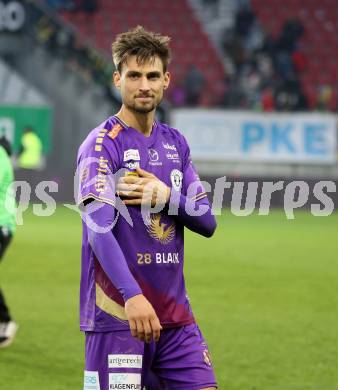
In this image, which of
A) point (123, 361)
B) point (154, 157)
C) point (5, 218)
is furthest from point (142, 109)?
point (5, 218)

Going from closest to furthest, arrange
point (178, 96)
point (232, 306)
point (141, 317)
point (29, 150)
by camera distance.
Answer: point (141, 317)
point (232, 306)
point (29, 150)
point (178, 96)

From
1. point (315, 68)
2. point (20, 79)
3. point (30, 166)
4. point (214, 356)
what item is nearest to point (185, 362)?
point (214, 356)

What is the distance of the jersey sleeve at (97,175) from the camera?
4.36m

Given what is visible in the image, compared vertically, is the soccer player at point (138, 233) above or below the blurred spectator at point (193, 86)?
below

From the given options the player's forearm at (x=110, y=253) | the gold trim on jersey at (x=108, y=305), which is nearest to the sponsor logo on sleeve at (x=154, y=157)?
the player's forearm at (x=110, y=253)

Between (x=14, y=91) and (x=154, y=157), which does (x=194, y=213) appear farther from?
(x=14, y=91)

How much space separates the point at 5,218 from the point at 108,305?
498cm

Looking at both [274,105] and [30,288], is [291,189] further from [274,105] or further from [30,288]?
[30,288]

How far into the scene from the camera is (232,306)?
1227 cm

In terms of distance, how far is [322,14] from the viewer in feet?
121

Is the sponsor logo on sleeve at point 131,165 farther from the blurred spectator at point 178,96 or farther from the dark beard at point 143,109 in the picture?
the blurred spectator at point 178,96

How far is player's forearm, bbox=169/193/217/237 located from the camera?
454cm

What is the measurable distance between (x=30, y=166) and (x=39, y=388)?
69.3 feet

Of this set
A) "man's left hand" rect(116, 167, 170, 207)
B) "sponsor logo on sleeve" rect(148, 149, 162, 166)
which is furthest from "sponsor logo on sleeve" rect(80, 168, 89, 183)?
"sponsor logo on sleeve" rect(148, 149, 162, 166)
